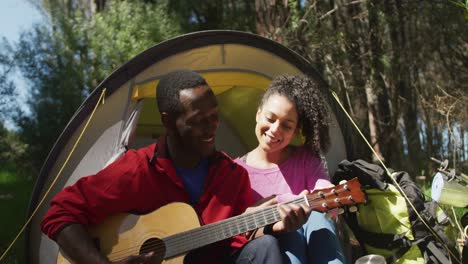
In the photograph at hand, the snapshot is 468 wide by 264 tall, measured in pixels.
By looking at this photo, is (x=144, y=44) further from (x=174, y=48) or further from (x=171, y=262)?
(x=171, y=262)

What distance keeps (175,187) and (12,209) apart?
3.03 meters

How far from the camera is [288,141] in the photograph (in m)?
2.94

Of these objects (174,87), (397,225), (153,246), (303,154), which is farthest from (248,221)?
(397,225)

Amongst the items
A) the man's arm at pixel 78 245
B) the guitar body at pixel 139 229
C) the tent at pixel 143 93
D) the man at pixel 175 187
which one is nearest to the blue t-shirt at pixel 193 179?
the man at pixel 175 187

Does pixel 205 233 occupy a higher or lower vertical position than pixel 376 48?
lower

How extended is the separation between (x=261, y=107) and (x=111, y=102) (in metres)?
0.79

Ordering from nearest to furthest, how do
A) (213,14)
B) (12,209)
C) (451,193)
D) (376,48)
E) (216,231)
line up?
(216,231) → (451,193) → (12,209) → (376,48) → (213,14)

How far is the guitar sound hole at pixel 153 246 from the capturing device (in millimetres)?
2355

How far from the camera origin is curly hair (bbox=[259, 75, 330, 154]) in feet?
9.55

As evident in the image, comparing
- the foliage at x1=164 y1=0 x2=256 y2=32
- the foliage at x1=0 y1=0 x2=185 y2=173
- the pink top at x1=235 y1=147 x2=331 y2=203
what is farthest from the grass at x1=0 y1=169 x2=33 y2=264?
the foliage at x1=164 y1=0 x2=256 y2=32

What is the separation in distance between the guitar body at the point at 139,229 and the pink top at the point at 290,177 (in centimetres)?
58

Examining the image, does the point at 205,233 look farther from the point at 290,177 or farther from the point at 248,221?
the point at 290,177

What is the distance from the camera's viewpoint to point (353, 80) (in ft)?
19.4

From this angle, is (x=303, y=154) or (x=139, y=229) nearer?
(x=139, y=229)
